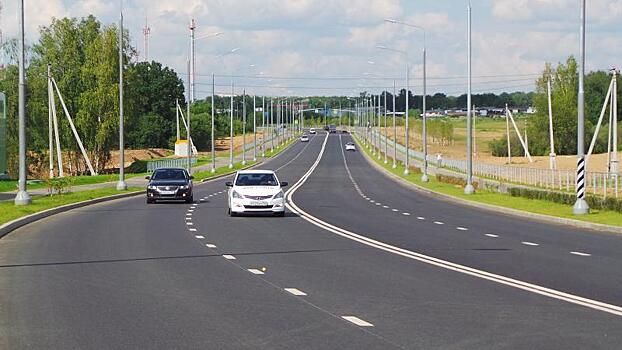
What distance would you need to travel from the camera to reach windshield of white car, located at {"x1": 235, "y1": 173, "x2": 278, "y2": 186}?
112 feet

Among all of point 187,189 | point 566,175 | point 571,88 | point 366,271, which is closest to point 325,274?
point 366,271

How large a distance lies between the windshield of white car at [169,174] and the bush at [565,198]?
15.0 metres

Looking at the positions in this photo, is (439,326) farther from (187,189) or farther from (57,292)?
(187,189)

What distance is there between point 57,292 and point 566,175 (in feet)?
129

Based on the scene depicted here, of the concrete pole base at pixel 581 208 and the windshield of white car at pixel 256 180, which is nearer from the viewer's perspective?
the concrete pole base at pixel 581 208

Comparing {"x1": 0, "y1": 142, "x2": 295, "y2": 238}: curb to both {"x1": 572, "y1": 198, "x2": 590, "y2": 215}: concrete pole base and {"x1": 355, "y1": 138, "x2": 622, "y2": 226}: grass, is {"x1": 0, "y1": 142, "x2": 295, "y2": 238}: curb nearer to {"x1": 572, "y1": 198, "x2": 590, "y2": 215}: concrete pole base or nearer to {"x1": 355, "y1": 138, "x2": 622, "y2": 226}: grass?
{"x1": 355, "y1": 138, "x2": 622, "y2": 226}: grass

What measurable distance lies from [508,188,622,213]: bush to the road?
20.9ft

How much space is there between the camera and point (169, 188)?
41.9m

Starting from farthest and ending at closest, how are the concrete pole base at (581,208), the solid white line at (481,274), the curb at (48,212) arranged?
the concrete pole base at (581,208), the curb at (48,212), the solid white line at (481,274)

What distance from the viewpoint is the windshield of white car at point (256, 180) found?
3400 centimetres

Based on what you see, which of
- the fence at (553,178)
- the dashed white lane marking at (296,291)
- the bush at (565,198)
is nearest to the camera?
the dashed white lane marking at (296,291)

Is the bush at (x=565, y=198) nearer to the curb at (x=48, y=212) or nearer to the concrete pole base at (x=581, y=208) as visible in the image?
the concrete pole base at (x=581, y=208)

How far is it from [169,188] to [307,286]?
27642 mm

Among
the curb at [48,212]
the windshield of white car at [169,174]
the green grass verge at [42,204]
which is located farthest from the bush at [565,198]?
the green grass verge at [42,204]
